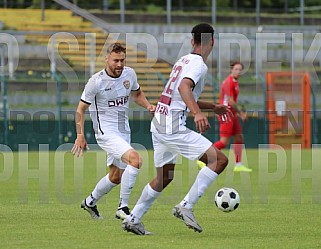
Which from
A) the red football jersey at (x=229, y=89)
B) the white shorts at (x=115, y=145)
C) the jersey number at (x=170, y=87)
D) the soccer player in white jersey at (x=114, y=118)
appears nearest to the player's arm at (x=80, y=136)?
the soccer player in white jersey at (x=114, y=118)

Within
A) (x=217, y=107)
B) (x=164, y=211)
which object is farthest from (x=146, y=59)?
(x=217, y=107)

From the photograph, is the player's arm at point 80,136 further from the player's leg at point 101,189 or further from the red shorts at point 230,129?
the red shorts at point 230,129

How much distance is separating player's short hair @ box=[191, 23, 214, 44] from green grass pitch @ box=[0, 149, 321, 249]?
1.93m

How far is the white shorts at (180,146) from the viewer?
9.18 meters

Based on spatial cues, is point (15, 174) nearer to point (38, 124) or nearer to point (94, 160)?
point (94, 160)

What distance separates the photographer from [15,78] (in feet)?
84.0

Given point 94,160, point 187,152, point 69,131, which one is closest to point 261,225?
point 187,152

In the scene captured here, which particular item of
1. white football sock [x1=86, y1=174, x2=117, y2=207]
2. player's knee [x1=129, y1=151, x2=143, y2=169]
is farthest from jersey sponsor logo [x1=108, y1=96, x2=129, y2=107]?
white football sock [x1=86, y1=174, x2=117, y2=207]

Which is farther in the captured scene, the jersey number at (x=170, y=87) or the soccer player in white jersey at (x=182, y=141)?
the jersey number at (x=170, y=87)

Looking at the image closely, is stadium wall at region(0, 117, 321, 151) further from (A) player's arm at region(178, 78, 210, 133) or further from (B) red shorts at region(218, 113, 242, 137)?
(A) player's arm at region(178, 78, 210, 133)

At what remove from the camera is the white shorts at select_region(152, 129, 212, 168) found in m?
9.18

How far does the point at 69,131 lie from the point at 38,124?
2.78 feet

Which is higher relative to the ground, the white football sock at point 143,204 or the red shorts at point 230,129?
the red shorts at point 230,129

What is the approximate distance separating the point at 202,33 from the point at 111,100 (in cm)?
173
